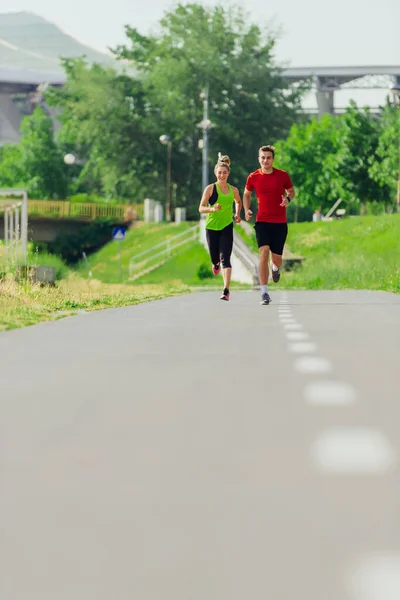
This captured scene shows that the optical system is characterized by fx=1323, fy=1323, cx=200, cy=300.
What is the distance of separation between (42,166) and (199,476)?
108928 millimetres

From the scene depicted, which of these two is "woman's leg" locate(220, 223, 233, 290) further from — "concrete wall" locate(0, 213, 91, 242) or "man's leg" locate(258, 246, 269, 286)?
"concrete wall" locate(0, 213, 91, 242)

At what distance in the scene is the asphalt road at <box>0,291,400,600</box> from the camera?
4.02 meters

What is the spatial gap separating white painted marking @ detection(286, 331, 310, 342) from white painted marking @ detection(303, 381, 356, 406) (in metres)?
4.17

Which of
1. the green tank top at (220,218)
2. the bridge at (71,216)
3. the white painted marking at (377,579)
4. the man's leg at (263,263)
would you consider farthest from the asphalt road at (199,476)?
the bridge at (71,216)

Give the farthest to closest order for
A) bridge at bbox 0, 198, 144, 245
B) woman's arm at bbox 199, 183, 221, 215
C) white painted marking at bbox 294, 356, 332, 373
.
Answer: bridge at bbox 0, 198, 144, 245 → woman's arm at bbox 199, 183, 221, 215 → white painted marking at bbox 294, 356, 332, 373

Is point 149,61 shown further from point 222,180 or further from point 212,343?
point 212,343

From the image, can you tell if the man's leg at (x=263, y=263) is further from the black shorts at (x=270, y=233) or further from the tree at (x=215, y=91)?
the tree at (x=215, y=91)

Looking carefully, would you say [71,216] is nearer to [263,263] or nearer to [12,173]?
[12,173]

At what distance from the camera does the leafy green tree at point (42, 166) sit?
110750mm

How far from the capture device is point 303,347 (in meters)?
12.5

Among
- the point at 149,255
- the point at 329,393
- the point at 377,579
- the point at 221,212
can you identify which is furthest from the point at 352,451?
the point at 149,255

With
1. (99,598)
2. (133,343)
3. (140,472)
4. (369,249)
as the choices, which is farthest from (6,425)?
(369,249)

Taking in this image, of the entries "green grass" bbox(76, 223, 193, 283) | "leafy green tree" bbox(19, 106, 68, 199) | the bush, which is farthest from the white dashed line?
"leafy green tree" bbox(19, 106, 68, 199)

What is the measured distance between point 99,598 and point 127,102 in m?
89.1
